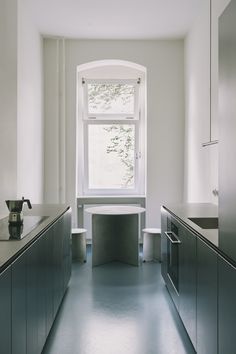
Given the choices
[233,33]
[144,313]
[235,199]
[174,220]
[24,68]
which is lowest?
[144,313]

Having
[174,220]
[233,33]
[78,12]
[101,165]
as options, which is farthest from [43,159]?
[233,33]

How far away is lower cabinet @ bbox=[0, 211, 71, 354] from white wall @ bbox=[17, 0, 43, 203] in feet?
4.51

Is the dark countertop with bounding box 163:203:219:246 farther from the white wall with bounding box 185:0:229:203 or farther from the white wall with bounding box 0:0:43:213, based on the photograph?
the white wall with bounding box 0:0:43:213

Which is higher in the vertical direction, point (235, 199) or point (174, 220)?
point (235, 199)

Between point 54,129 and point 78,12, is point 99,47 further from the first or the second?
point 54,129

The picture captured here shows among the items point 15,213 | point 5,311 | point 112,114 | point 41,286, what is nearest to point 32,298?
point 41,286

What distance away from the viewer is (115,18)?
472 cm

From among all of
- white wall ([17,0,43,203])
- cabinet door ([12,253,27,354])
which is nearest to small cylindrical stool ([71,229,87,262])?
white wall ([17,0,43,203])

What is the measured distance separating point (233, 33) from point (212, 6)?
8.91 feet

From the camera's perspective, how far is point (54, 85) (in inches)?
217

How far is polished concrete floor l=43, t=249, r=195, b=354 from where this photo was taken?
2586mm

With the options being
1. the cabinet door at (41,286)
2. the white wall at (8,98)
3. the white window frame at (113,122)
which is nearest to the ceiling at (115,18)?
the white window frame at (113,122)

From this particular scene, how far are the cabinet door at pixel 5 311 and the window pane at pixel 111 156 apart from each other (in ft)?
14.5

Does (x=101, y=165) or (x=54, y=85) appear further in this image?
(x=101, y=165)
